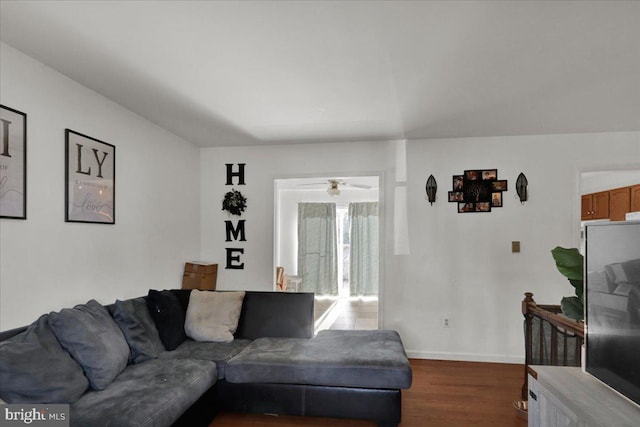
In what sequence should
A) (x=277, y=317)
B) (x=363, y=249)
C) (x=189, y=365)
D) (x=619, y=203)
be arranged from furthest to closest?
(x=363, y=249)
(x=619, y=203)
(x=277, y=317)
(x=189, y=365)

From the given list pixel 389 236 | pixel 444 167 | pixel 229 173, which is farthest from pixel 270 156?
pixel 444 167

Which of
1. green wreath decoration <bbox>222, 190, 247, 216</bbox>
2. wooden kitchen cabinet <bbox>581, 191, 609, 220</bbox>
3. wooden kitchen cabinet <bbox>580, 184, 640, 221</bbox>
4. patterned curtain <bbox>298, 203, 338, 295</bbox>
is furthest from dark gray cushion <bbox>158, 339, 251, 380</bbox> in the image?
wooden kitchen cabinet <bbox>581, 191, 609, 220</bbox>

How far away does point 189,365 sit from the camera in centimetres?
244

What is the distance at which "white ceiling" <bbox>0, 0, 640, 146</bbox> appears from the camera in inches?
70.5

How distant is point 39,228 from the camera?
2338 mm

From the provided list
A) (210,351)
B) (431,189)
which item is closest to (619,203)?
(431,189)

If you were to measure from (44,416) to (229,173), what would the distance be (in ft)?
10.5

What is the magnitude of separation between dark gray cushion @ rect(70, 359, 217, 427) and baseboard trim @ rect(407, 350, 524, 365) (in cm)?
245

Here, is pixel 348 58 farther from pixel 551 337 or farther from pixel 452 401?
→ pixel 452 401

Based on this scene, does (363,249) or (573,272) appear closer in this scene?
(573,272)

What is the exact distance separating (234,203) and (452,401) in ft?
10.2

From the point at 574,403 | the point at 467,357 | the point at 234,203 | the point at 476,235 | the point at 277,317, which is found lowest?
the point at 467,357

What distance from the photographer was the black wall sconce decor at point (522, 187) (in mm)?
3936

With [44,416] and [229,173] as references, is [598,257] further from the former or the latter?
[229,173]
